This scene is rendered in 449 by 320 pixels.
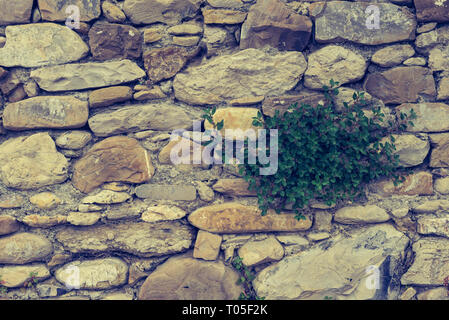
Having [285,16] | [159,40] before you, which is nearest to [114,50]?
[159,40]

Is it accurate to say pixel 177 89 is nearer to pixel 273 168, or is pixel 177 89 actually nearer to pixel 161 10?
pixel 161 10

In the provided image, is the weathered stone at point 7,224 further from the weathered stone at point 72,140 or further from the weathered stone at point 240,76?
the weathered stone at point 240,76

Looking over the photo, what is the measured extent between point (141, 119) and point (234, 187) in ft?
2.61

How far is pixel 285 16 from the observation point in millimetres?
2408

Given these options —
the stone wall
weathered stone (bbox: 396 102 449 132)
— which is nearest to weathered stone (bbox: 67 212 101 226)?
the stone wall

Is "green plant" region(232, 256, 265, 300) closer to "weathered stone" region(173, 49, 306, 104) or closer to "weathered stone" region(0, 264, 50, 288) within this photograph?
"weathered stone" region(173, 49, 306, 104)

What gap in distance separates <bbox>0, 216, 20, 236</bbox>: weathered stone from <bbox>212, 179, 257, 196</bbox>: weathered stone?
4.63 ft

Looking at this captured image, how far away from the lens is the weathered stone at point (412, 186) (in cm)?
249

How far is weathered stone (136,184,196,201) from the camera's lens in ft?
8.16

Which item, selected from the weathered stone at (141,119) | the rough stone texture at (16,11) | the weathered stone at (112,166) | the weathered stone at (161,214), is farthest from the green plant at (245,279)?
the rough stone texture at (16,11)

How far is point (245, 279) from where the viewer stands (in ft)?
8.10

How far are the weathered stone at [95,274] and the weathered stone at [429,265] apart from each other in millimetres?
1965

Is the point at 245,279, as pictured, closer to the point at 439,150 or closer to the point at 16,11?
the point at 439,150

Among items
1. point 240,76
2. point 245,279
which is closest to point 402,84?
point 240,76
